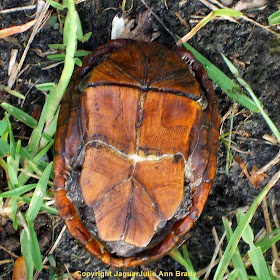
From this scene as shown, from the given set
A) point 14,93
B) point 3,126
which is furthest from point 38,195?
point 14,93

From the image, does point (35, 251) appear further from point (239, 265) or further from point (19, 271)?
point (239, 265)

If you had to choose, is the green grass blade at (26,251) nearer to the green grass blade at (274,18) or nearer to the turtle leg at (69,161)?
the turtle leg at (69,161)

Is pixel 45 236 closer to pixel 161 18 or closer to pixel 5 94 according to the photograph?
pixel 5 94

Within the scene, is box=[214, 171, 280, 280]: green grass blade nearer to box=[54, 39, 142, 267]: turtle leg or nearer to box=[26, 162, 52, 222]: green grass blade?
box=[54, 39, 142, 267]: turtle leg

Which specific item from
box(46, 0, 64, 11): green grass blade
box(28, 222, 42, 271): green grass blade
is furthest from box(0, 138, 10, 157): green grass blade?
box(46, 0, 64, 11): green grass blade

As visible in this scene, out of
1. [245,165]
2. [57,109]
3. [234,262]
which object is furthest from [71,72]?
[234,262]

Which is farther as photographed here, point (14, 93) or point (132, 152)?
point (14, 93)

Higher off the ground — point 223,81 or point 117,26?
point 117,26

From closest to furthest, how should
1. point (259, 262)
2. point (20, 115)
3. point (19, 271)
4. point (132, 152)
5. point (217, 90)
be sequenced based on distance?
point (132, 152), point (259, 262), point (20, 115), point (19, 271), point (217, 90)

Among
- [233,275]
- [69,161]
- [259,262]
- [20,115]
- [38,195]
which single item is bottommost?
[233,275]
